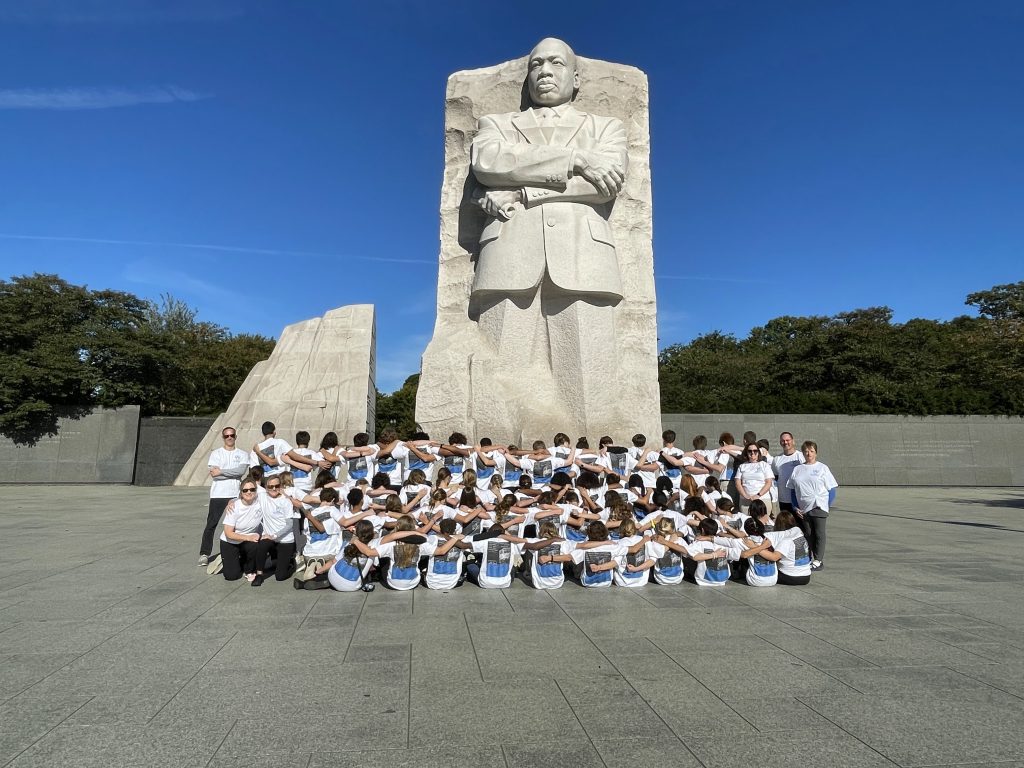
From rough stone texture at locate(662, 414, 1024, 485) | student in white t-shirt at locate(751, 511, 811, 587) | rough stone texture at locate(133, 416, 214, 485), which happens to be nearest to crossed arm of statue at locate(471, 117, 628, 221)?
student in white t-shirt at locate(751, 511, 811, 587)

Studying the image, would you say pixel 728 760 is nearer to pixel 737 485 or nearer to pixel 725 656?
pixel 725 656

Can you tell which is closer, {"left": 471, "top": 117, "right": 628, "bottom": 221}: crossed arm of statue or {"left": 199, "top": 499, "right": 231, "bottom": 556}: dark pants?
{"left": 199, "top": 499, "right": 231, "bottom": 556}: dark pants

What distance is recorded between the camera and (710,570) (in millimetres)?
5199

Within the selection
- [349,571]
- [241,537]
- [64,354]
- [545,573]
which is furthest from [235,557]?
[64,354]

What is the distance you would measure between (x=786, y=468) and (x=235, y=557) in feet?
16.9

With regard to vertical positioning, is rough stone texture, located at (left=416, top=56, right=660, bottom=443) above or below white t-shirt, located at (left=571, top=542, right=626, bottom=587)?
above

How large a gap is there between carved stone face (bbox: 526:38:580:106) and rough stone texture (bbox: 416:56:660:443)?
57cm

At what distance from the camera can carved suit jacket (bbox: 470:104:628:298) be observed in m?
7.97

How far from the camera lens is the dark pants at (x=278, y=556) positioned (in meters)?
5.34

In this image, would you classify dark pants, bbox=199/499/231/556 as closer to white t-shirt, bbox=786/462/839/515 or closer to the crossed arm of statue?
the crossed arm of statue

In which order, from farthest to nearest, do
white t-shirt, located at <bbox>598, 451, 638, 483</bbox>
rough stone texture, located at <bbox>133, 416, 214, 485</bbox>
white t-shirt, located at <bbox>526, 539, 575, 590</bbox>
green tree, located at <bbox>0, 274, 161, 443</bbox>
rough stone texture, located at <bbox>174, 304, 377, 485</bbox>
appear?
rough stone texture, located at <bbox>133, 416, 214, 485</bbox>
green tree, located at <bbox>0, 274, 161, 443</bbox>
rough stone texture, located at <bbox>174, 304, 377, 485</bbox>
white t-shirt, located at <bbox>598, 451, 638, 483</bbox>
white t-shirt, located at <bbox>526, 539, 575, 590</bbox>

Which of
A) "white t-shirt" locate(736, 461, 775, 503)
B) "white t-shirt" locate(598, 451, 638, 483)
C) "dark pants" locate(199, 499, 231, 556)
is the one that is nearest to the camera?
"dark pants" locate(199, 499, 231, 556)

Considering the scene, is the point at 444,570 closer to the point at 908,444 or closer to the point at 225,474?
the point at 225,474

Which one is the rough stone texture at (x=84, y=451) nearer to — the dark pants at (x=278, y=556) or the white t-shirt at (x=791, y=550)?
the dark pants at (x=278, y=556)
